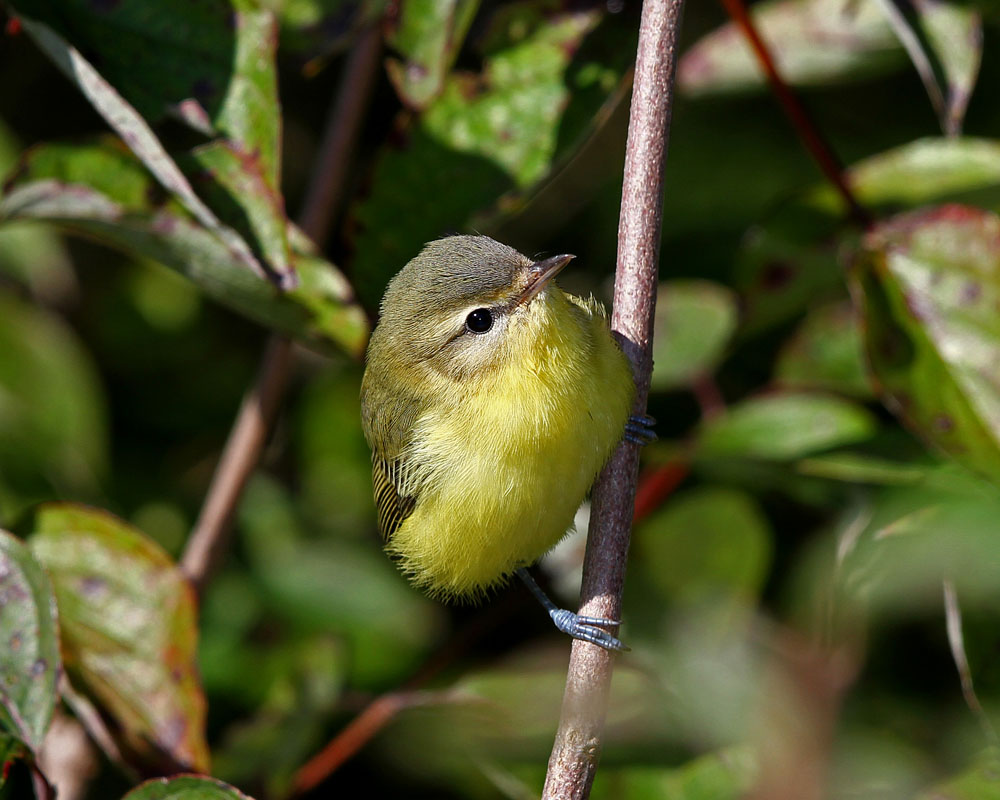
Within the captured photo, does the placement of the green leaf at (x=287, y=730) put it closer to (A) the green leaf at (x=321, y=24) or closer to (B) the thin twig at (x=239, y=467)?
(B) the thin twig at (x=239, y=467)

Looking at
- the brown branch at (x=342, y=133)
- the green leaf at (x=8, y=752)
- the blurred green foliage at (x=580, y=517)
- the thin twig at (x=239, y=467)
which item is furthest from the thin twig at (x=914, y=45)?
the green leaf at (x=8, y=752)

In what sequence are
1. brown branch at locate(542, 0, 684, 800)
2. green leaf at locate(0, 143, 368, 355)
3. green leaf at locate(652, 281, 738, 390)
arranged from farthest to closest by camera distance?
1. green leaf at locate(652, 281, 738, 390)
2. green leaf at locate(0, 143, 368, 355)
3. brown branch at locate(542, 0, 684, 800)

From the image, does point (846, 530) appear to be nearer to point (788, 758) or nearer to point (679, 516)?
point (679, 516)

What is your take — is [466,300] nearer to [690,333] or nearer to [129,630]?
[690,333]

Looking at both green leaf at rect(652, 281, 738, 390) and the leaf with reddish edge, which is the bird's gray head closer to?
green leaf at rect(652, 281, 738, 390)

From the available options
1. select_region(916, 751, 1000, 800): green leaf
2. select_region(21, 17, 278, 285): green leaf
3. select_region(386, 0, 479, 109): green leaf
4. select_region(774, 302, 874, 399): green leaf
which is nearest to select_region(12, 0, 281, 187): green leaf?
select_region(21, 17, 278, 285): green leaf

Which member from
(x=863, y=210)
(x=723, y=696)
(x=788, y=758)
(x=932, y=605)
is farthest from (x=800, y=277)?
(x=788, y=758)
